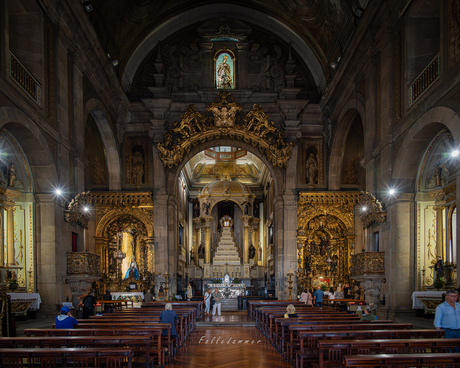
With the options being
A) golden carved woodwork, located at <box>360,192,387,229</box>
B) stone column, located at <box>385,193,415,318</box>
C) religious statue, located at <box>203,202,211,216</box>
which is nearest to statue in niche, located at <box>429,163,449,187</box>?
stone column, located at <box>385,193,415,318</box>

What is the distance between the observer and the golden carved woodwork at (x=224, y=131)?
22.5 metres

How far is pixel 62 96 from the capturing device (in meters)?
14.5

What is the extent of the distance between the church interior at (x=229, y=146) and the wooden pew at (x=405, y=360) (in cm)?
532

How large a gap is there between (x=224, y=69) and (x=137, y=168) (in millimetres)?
6297

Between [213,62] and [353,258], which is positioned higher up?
[213,62]

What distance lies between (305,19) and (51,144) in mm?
13017

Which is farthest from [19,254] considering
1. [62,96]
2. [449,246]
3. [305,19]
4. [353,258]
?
[305,19]

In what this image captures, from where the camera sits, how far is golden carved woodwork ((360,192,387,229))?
14555mm

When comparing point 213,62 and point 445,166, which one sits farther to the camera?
point 213,62

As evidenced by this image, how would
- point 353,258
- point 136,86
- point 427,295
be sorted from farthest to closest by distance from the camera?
point 136,86 → point 353,258 → point 427,295

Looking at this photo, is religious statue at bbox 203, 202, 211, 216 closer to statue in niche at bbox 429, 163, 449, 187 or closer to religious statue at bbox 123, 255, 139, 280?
religious statue at bbox 123, 255, 139, 280

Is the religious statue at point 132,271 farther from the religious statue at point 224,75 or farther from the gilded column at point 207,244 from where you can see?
the gilded column at point 207,244

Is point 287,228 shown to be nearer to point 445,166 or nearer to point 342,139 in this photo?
point 342,139

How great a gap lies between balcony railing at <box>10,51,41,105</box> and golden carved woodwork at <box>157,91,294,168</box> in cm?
959
